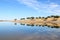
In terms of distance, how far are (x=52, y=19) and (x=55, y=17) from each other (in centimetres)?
435

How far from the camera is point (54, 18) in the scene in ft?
475

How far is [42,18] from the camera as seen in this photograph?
517ft

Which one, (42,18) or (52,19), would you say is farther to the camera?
(42,18)

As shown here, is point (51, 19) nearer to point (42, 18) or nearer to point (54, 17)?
point (54, 17)

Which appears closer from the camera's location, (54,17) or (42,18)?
(54,17)

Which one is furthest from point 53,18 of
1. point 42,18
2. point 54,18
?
point 42,18

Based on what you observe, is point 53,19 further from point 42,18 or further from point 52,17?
point 42,18

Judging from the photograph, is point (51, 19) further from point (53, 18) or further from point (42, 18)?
point (42, 18)

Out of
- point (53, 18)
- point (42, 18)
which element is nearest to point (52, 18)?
point (53, 18)

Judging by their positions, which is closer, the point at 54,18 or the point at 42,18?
the point at 54,18

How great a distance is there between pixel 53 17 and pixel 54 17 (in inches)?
55.5

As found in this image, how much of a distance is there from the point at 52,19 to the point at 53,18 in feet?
5.52

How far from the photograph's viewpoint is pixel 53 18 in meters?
146

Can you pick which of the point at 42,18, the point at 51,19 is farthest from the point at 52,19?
the point at 42,18
